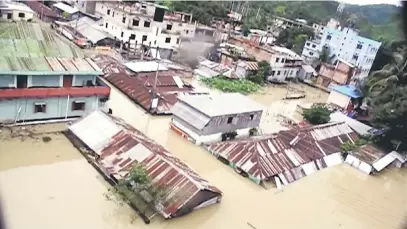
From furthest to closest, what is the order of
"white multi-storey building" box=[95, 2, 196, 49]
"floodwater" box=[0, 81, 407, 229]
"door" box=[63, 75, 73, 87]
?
"white multi-storey building" box=[95, 2, 196, 49]
"door" box=[63, 75, 73, 87]
"floodwater" box=[0, 81, 407, 229]

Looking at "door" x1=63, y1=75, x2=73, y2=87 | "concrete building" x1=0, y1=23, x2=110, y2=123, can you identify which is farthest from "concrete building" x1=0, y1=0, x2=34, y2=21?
"door" x1=63, y1=75, x2=73, y2=87

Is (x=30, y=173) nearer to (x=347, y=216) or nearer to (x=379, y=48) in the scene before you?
(x=347, y=216)

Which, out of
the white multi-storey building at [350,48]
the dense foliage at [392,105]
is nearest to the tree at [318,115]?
the dense foliage at [392,105]

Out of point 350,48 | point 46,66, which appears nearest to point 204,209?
point 46,66

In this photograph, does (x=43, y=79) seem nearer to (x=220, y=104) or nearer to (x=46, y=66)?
(x=46, y=66)

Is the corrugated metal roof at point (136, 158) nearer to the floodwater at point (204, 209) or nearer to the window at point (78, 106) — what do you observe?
the floodwater at point (204, 209)

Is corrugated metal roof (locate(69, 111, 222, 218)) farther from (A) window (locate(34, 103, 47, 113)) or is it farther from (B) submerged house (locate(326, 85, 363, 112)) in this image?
(B) submerged house (locate(326, 85, 363, 112))
